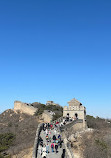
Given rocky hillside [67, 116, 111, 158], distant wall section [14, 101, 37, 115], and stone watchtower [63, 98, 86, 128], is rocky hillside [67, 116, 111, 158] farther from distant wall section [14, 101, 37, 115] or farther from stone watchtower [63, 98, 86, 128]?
distant wall section [14, 101, 37, 115]

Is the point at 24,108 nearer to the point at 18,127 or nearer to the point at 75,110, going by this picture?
the point at 18,127

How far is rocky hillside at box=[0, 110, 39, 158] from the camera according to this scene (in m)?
26.4

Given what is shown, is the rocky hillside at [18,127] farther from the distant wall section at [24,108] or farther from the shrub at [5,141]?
the distant wall section at [24,108]

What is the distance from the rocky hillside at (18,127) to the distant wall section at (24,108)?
1.27 metres

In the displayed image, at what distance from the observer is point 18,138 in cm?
2852

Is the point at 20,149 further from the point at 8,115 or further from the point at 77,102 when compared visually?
the point at 8,115

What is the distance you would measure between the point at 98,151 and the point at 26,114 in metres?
27.0

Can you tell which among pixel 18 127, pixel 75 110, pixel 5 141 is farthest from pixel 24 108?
pixel 5 141

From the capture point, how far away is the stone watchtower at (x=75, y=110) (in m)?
31.3

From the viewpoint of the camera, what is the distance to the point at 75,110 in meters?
31.9

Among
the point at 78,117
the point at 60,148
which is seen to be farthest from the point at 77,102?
the point at 60,148

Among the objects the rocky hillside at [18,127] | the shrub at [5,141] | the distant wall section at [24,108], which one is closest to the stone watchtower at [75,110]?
the rocky hillside at [18,127]

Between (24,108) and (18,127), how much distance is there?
415 inches

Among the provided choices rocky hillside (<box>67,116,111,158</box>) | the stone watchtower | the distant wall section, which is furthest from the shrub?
the distant wall section
